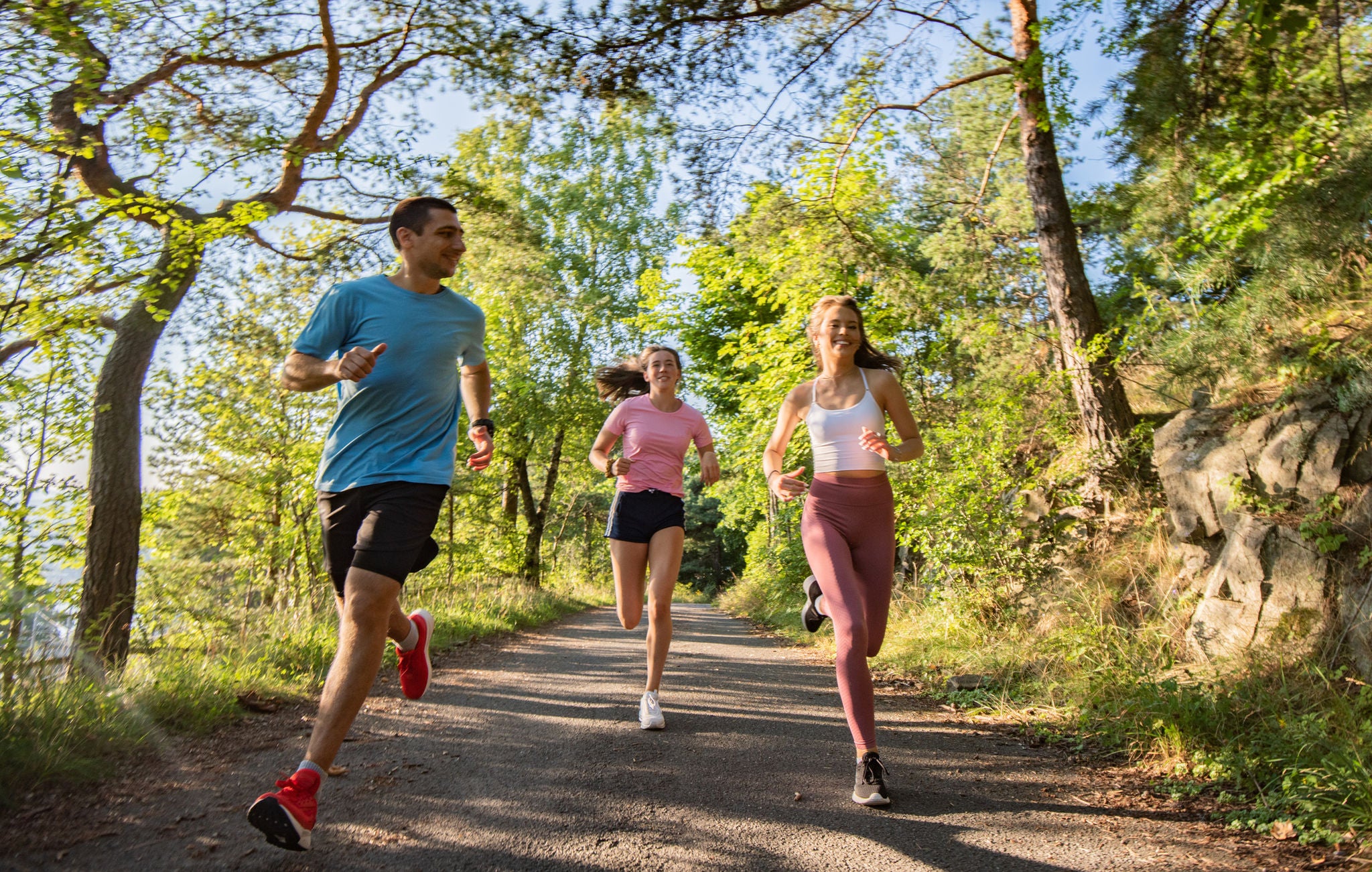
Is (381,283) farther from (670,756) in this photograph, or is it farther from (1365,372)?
(1365,372)

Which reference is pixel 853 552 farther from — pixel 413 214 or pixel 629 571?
pixel 413 214

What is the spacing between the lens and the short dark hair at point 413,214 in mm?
3396

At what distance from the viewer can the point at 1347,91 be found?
558 cm

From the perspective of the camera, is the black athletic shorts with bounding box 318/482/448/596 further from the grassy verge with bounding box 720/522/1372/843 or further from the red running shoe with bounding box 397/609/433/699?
the grassy verge with bounding box 720/522/1372/843

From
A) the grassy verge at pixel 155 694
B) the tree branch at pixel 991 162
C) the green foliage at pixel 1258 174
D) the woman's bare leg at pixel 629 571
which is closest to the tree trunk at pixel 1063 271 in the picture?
the green foliage at pixel 1258 174

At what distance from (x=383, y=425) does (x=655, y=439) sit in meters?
2.40

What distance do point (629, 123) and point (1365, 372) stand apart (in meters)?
5.96

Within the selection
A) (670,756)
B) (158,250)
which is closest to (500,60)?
(158,250)

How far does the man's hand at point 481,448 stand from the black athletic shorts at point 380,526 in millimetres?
222

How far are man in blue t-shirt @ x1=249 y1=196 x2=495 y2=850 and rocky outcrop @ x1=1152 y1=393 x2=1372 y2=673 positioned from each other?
4245 mm

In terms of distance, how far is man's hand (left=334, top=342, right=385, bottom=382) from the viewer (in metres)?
2.86

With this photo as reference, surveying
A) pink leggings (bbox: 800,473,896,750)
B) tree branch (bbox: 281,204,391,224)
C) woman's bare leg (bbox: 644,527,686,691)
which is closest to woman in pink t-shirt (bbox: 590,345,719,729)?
woman's bare leg (bbox: 644,527,686,691)

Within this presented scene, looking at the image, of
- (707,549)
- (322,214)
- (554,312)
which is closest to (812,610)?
(322,214)

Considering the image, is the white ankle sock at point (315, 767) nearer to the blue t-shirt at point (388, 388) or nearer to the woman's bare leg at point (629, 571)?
the blue t-shirt at point (388, 388)
